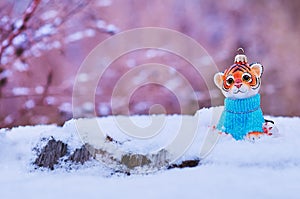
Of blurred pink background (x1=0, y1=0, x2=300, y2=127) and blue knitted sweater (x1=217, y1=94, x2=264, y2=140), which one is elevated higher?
blurred pink background (x1=0, y1=0, x2=300, y2=127)

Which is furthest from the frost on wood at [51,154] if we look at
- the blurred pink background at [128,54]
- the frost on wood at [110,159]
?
the blurred pink background at [128,54]

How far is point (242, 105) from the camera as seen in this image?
0.91 meters

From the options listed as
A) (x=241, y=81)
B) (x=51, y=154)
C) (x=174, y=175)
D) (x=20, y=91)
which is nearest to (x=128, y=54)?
(x=20, y=91)

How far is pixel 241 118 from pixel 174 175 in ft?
1.17

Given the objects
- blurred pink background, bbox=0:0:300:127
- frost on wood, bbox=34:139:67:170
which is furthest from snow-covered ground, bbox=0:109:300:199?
blurred pink background, bbox=0:0:300:127

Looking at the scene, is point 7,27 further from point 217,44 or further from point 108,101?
point 217,44

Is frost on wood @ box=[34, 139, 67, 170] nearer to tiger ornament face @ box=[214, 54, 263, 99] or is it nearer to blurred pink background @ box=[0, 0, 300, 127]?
tiger ornament face @ box=[214, 54, 263, 99]

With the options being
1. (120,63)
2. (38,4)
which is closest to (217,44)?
(120,63)

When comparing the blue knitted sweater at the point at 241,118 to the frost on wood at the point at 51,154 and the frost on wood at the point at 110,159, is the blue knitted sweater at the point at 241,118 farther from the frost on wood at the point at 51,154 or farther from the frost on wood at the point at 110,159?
the frost on wood at the point at 51,154

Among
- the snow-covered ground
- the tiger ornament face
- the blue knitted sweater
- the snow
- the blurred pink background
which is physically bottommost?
the snow-covered ground

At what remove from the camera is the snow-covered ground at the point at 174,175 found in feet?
1.74

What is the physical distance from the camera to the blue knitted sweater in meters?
0.88

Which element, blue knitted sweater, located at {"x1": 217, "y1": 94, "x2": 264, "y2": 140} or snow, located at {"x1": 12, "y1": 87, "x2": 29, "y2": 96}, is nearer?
blue knitted sweater, located at {"x1": 217, "y1": 94, "x2": 264, "y2": 140}

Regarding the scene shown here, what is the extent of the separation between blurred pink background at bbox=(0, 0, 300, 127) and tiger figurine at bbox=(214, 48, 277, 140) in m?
0.51
